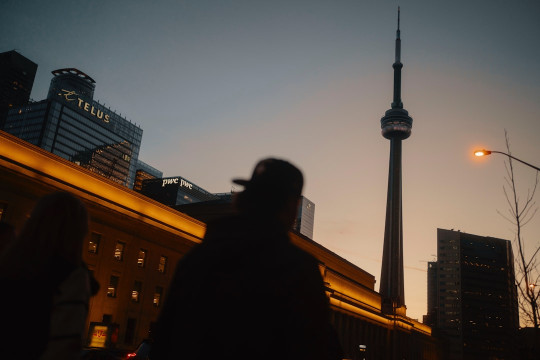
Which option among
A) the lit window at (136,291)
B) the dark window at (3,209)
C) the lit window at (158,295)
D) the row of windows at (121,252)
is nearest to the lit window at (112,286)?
the row of windows at (121,252)

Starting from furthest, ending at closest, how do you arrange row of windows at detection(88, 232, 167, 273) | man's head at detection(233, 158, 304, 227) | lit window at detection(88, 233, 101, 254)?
row of windows at detection(88, 232, 167, 273), lit window at detection(88, 233, 101, 254), man's head at detection(233, 158, 304, 227)

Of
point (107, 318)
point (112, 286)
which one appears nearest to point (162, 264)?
point (112, 286)

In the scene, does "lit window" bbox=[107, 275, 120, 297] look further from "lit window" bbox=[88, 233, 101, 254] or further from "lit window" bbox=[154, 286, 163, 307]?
"lit window" bbox=[154, 286, 163, 307]

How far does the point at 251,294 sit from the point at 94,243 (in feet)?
126

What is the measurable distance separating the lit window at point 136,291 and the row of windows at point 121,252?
5.09 feet

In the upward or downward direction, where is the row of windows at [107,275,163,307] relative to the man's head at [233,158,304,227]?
upward

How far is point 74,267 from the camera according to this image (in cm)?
284

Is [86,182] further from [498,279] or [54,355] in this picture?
[498,279]

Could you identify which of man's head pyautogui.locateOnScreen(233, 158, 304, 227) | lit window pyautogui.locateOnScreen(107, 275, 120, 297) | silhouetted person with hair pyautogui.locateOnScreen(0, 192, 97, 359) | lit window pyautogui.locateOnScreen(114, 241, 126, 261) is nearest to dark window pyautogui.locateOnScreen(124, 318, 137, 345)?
lit window pyautogui.locateOnScreen(107, 275, 120, 297)

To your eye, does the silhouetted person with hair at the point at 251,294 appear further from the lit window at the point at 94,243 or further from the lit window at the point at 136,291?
the lit window at the point at 136,291

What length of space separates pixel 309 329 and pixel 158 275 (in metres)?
43.1

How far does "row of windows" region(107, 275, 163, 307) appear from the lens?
127 ft

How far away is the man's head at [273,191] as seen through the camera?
2.56 metres

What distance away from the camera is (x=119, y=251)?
40.0 m
